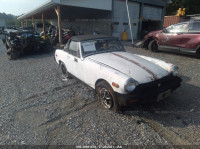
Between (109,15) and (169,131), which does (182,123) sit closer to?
(169,131)

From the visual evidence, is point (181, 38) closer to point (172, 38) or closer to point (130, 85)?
point (172, 38)

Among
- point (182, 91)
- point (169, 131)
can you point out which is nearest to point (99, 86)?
point (169, 131)

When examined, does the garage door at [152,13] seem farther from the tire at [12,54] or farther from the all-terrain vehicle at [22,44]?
the tire at [12,54]

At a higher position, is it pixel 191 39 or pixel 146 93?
pixel 191 39

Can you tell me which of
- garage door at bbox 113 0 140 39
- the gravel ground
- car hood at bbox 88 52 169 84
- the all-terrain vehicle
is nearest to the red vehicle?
the gravel ground

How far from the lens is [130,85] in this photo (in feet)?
7.96

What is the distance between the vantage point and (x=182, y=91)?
11.9 ft

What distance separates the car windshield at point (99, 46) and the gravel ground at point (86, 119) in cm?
108

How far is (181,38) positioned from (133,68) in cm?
521

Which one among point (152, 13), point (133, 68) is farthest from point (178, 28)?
point (152, 13)

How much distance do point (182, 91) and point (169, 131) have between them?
171cm

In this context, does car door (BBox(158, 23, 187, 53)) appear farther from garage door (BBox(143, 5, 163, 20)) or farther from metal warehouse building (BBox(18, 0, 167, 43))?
garage door (BBox(143, 5, 163, 20))

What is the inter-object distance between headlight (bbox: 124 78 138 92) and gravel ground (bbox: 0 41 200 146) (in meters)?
0.63

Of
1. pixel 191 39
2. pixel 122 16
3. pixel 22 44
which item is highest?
pixel 122 16
